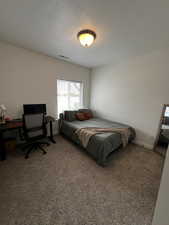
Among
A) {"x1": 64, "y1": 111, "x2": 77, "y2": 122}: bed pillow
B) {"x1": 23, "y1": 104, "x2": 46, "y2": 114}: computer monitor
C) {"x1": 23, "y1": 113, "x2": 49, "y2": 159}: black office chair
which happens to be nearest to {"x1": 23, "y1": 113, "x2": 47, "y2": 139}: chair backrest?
{"x1": 23, "y1": 113, "x2": 49, "y2": 159}: black office chair

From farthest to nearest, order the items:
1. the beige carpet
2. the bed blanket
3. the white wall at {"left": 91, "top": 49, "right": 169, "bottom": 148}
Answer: the white wall at {"left": 91, "top": 49, "right": 169, "bottom": 148}
the bed blanket
the beige carpet

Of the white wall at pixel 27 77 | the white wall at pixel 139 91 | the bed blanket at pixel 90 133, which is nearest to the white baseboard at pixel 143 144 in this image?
the white wall at pixel 139 91

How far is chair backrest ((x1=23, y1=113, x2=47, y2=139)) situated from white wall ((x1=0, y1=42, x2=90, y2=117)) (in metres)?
0.83

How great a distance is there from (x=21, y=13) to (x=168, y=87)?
11.0ft

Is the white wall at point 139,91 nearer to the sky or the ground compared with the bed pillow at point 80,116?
nearer to the sky

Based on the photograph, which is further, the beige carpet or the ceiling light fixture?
the ceiling light fixture

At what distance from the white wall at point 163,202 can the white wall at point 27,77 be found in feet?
10.3

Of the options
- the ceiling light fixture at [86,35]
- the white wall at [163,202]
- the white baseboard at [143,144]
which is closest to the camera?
the white wall at [163,202]

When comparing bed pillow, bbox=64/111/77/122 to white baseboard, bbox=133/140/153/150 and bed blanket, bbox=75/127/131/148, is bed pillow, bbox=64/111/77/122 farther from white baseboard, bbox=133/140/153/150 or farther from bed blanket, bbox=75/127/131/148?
white baseboard, bbox=133/140/153/150

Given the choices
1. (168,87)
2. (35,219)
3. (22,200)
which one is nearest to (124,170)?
(35,219)

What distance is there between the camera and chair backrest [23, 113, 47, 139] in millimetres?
2066

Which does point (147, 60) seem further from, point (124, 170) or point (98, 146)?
point (124, 170)

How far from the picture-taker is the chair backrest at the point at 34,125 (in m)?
2.07

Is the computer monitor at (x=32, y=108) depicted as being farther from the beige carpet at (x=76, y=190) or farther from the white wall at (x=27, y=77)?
the beige carpet at (x=76, y=190)
